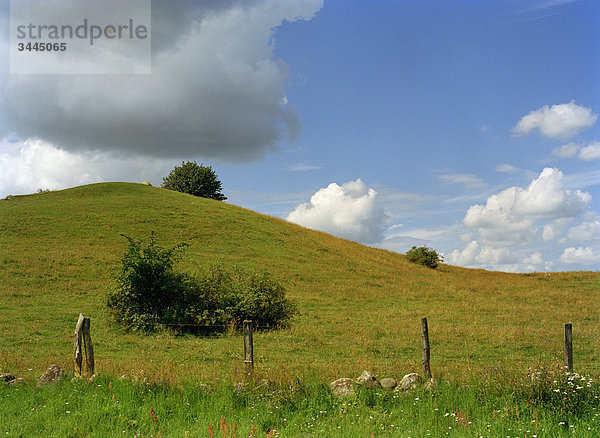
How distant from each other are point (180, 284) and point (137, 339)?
13.2 ft

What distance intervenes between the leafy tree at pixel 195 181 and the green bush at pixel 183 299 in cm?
7488

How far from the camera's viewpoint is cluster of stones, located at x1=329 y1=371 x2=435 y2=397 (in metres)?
9.92

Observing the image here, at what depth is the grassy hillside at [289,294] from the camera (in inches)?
632

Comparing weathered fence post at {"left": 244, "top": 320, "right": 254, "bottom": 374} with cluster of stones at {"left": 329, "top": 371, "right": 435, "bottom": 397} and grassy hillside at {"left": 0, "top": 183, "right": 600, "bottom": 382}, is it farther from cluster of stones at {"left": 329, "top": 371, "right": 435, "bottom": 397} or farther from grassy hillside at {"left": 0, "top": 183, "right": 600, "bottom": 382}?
cluster of stones at {"left": 329, "top": 371, "right": 435, "bottom": 397}

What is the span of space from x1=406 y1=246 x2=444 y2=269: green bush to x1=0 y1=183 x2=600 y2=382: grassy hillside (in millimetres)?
1727

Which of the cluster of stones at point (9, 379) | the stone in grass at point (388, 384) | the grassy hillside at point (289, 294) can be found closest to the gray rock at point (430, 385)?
the stone in grass at point (388, 384)

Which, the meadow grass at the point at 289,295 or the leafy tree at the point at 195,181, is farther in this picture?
the leafy tree at the point at 195,181

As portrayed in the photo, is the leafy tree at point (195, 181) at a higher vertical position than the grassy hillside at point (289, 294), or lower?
higher

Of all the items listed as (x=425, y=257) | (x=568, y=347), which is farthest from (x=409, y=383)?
(x=425, y=257)

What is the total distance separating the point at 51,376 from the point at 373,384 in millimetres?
8024

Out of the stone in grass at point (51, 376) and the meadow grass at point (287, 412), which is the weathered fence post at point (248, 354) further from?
the stone in grass at point (51, 376)

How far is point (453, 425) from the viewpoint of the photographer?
8359 mm

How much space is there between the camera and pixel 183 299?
Result: 2364 cm

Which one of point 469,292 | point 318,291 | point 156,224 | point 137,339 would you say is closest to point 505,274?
point 469,292
